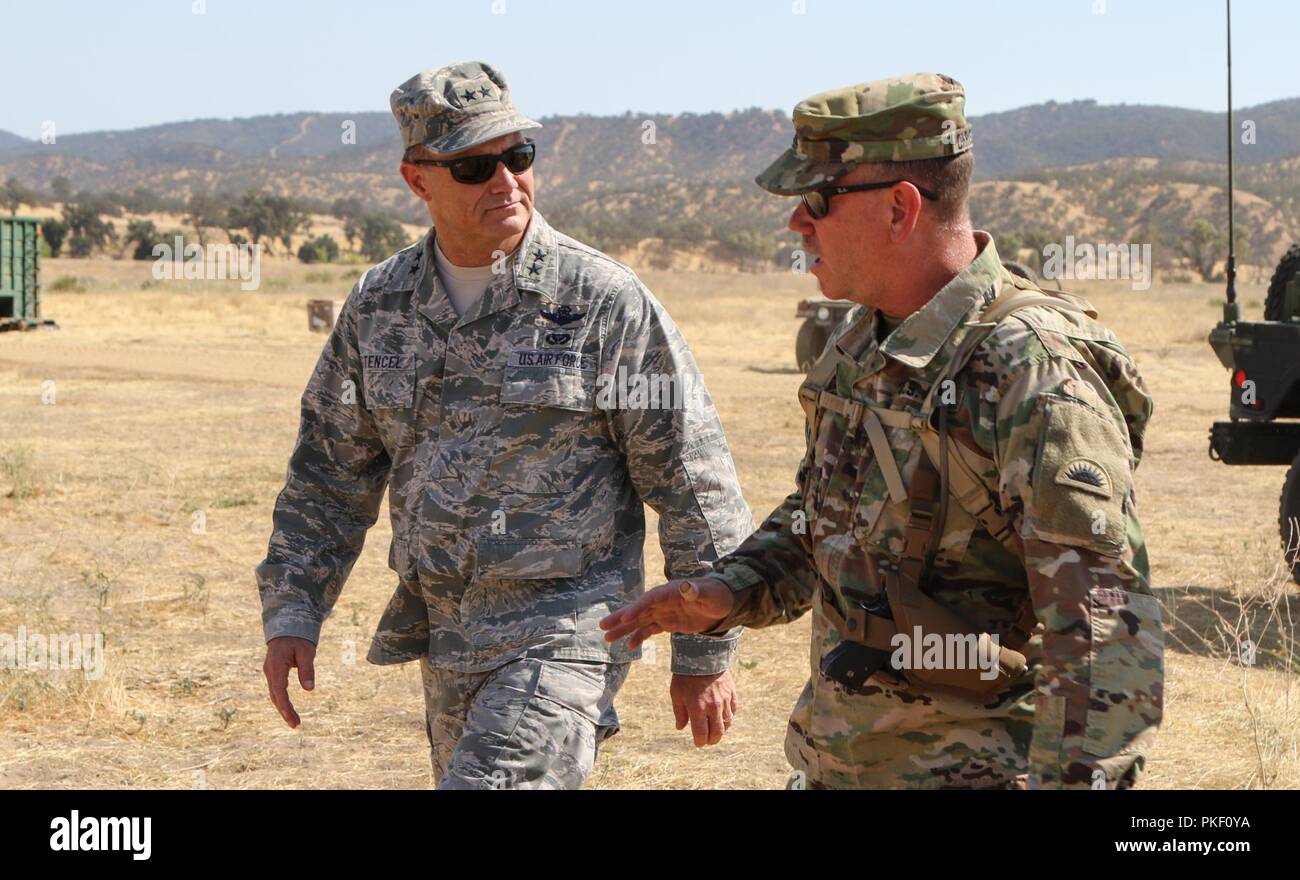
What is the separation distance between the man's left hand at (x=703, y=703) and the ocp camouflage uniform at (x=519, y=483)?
0.04m

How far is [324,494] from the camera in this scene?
3.64m

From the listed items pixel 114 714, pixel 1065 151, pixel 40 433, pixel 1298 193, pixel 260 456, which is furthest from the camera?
pixel 1065 151

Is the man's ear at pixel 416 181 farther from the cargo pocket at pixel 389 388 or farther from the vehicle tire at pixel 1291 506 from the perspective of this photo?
the vehicle tire at pixel 1291 506

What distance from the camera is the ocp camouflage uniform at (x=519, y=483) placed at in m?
3.26

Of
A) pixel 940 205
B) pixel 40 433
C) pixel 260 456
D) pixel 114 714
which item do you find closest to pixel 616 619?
pixel 940 205

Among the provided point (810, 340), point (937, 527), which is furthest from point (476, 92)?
point (810, 340)

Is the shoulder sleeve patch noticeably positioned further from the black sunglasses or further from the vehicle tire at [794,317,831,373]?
the vehicle tire at [794,317,831,373]

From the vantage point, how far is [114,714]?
20.5 feet

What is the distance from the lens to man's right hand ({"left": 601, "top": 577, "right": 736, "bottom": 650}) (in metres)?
2.66

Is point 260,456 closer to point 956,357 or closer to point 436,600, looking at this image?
point 436,600

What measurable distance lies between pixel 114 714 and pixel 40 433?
29.7 ft

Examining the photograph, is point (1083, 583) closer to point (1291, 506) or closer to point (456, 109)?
point (456, 109)

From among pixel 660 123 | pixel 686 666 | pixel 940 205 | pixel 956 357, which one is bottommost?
pixel 686 666
